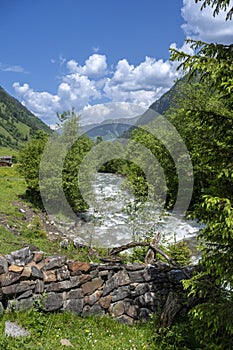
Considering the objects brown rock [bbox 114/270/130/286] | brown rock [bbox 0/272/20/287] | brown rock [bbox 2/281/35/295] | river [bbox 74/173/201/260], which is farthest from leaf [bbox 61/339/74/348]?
A: river [bbox 74/173/201/260]

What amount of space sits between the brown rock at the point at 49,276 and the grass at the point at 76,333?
0.79 m

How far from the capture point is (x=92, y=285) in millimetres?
8656

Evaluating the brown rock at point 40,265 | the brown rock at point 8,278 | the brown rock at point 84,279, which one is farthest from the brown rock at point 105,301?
the brown rock at point 8,278

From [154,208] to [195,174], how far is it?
33.8 feet

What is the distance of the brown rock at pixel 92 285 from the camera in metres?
8.57

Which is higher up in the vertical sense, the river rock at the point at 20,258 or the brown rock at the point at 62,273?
the river rock at the point at 20,258

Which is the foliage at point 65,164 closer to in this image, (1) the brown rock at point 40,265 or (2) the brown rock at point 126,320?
(1) the brown rock at point 40,265

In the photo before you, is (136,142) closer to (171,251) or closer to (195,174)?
(195,174)

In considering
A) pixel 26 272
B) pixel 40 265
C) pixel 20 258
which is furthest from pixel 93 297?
pixel 20 258

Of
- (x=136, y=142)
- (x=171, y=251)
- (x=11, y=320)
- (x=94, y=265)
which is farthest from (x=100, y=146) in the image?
(x=11, y=320)

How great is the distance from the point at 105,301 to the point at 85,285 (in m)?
0.76

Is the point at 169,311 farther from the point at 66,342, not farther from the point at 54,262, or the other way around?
the point at 54,262

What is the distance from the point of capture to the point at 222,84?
5.32 m

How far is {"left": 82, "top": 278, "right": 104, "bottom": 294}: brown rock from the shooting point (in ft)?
28.1
